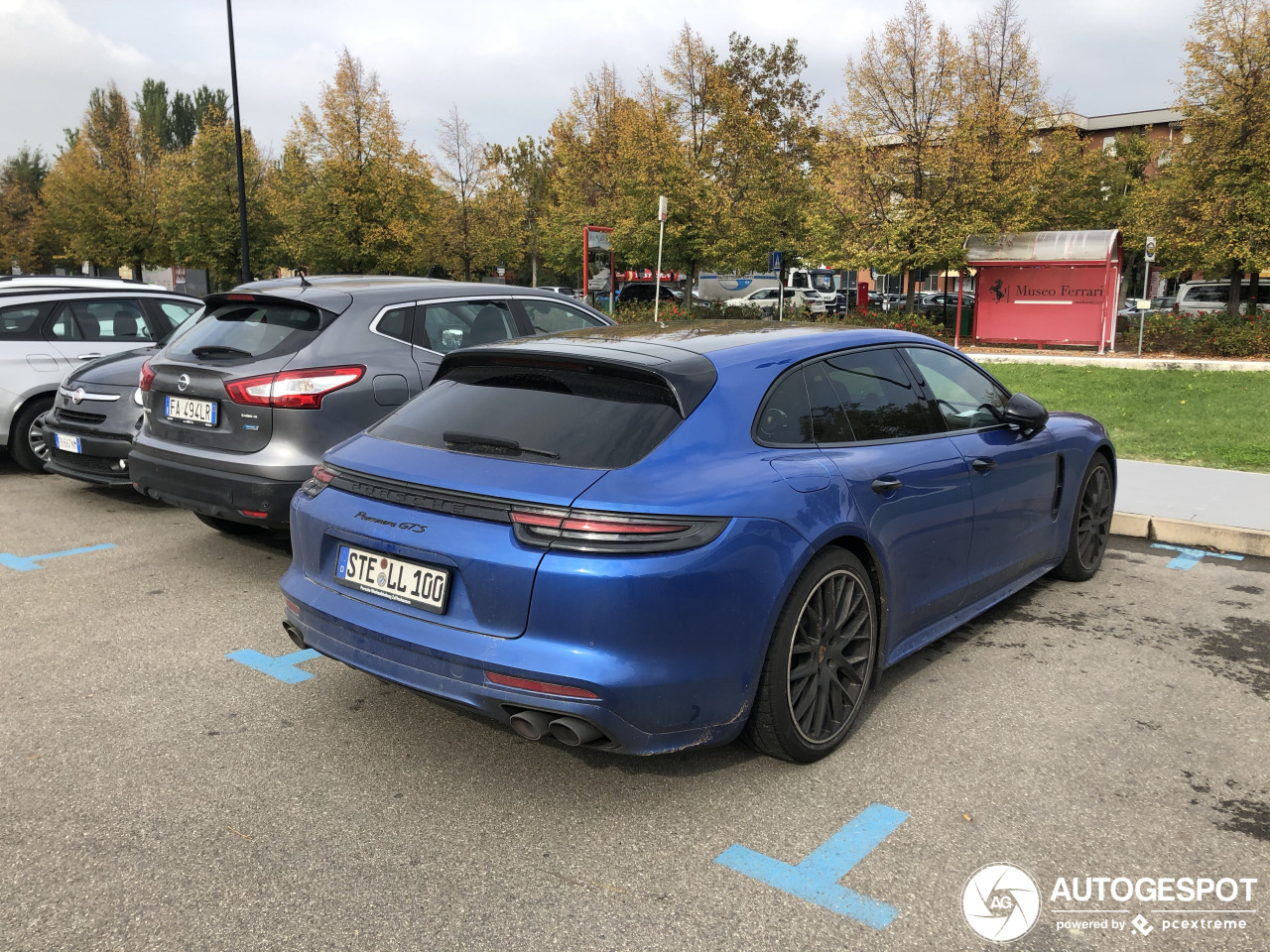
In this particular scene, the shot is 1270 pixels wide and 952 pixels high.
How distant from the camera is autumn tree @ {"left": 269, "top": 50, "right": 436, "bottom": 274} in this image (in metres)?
33.8

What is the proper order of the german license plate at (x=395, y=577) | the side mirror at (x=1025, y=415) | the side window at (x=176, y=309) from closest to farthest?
the german license plate at (x=395, y=577) → the side mirror at (x=1025, y=415) → the side window at (x=176, y=309)

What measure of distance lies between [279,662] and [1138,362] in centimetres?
1842

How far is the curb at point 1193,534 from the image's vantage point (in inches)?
258

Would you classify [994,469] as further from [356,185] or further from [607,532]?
[356,185]

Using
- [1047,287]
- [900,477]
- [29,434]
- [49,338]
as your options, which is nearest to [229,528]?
[29,434]

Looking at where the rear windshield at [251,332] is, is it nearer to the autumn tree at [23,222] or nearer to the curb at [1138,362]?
the curb at [1138,362]

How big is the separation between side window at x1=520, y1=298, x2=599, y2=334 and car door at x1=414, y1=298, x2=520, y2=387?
0.60 feet

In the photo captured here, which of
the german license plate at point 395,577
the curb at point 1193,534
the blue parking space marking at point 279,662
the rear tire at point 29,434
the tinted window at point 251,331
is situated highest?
the tinted window at point 251,331

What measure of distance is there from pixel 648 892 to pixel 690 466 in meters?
1.23

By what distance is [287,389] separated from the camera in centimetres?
534

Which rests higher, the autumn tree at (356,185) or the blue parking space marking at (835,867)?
the autumn tree at (356,185)

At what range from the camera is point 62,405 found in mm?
7637

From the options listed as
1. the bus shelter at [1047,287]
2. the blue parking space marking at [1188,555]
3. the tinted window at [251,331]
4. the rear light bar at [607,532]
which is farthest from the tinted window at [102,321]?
the bus shelter at [1047,287]

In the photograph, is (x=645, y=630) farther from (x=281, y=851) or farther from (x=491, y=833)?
(x=281, y=851)
